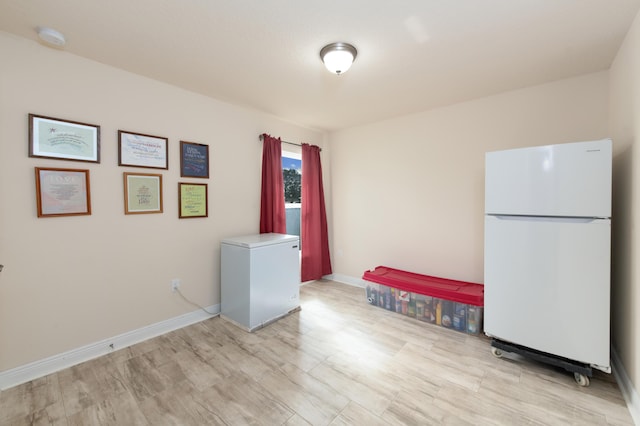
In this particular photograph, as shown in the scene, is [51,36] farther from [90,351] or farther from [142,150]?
[90,351]

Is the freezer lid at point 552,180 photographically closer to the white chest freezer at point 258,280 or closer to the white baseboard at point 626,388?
the white baseboard at point 626,388

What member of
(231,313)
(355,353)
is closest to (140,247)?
(231,313)

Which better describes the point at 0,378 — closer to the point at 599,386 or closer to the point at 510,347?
the point at 510,347

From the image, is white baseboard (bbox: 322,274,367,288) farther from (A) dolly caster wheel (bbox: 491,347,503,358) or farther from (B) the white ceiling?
(B) the white ceiling

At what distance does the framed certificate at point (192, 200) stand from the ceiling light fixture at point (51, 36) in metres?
1.25

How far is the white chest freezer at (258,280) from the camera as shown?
8.40 ft

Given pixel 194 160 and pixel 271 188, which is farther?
pixel 271 188

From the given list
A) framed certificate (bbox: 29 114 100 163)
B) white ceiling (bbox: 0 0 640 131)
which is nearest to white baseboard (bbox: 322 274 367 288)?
white ceiling (bbox: 0 0 640 131)

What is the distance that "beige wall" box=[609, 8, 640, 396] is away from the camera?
1.62 meters

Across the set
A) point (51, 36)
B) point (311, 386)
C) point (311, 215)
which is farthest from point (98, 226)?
point (311, 215)

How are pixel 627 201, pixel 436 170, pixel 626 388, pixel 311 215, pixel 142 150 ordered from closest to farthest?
pixel 626 388
pixel 627 201
pixel 142 150
pixel 436 170
pixel 311 215

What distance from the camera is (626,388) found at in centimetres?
168

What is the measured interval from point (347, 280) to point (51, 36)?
3.85 meters

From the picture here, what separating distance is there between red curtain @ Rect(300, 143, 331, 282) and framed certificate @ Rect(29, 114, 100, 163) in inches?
91.7
